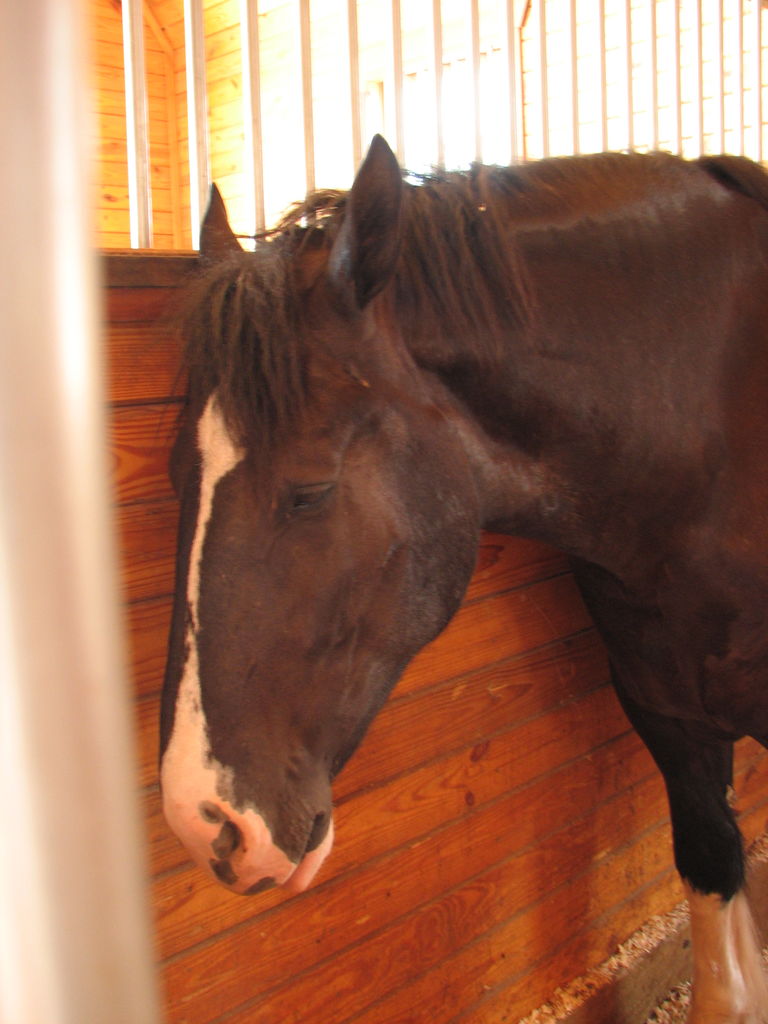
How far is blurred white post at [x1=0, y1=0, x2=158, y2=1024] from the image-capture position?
150 millimetres

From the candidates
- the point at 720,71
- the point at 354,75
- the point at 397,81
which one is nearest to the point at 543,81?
the point at 397,81

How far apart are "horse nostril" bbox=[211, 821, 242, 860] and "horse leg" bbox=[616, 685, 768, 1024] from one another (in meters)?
0.83

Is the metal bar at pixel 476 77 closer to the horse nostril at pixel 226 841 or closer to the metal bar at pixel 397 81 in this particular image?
the metal bar at pixel 397 81

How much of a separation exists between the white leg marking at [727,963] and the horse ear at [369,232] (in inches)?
46.9

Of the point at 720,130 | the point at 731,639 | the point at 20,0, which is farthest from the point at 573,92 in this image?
the point at 20,0

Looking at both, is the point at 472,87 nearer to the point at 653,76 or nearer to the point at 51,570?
the point at 653,76

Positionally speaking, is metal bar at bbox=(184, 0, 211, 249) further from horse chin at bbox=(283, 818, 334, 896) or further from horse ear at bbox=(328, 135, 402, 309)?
horse chin at bbox=(283, 818, 334, 896)

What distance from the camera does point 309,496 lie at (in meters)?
0.82

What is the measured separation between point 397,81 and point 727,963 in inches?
59.9

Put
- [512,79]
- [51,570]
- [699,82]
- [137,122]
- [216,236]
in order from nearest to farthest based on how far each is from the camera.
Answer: [51,570] → [216,236] → [137,122] → [512,79] → [699,82]

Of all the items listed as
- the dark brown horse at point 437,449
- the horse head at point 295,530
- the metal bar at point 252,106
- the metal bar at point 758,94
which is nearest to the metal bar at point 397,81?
the metal bar at point 252,106

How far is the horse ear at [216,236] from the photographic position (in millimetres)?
964

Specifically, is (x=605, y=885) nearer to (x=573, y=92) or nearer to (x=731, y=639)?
(x=731, y=639)

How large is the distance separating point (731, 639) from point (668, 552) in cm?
14
